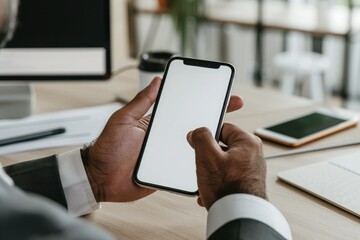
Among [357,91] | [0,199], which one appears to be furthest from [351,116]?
[357,91]

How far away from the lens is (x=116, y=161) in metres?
0.99

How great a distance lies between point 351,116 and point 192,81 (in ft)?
1.56

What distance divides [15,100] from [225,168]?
744mm

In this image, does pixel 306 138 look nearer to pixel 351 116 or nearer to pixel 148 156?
pixel 351 116

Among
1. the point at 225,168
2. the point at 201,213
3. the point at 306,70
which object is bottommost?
the point at 306,70

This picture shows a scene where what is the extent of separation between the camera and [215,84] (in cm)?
101

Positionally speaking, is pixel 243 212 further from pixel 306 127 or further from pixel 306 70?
pixel 306 70

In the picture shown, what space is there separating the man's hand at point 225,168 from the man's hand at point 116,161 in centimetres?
14

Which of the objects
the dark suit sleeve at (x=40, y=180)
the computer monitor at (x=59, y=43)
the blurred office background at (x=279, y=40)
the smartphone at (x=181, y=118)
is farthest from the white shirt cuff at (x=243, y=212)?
the blurred office background at (x=279, y=40)

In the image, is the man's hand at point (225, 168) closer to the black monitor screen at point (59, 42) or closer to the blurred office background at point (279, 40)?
the black monitor screen at point (59, 42)

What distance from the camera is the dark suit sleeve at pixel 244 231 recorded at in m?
0.75

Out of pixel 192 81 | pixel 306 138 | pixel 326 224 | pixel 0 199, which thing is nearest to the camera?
pixel 0 199

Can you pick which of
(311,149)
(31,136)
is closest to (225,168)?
(311,149)

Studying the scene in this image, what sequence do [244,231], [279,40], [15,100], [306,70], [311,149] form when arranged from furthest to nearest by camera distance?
[279,40], [306,70], [15,100], [311,149], [244,231]
